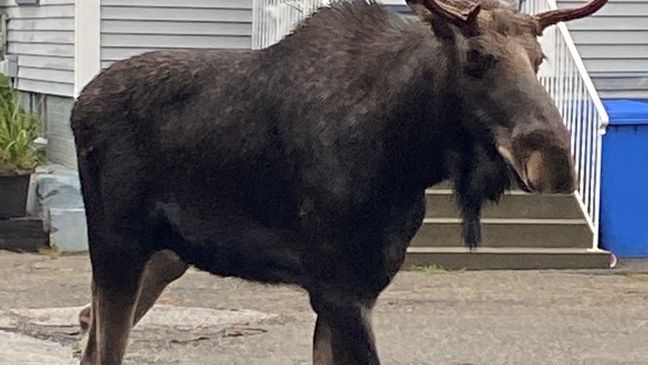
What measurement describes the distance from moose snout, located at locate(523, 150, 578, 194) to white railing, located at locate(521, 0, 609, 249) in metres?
8.27

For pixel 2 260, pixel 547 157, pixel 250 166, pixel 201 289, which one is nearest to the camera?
pixel 547 157

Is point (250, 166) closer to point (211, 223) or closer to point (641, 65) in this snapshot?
point (211, 223)

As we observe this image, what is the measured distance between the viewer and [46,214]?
40.6ft

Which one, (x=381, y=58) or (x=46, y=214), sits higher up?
(x=381, y=58)

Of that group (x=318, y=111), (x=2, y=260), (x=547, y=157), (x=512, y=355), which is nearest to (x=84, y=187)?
(x=318, y=111)

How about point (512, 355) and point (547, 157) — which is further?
point (512, 355)

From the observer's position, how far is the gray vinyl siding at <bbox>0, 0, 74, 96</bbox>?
14328 mm

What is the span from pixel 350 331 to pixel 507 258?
7.39 m

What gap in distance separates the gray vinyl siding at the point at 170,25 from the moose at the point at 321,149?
876 cm

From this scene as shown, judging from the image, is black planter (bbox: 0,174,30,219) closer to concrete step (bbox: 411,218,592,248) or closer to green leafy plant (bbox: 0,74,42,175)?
green leafy plant (bbox: 0,74,42,175)

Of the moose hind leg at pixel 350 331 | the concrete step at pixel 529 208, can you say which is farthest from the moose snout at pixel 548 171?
the concrete step at pixel 529 208

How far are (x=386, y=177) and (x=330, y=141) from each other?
8.1 inches

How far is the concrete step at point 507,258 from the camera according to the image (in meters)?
11.6

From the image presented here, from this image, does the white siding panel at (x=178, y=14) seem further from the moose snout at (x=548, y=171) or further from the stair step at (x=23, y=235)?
the moose snout at (x=548, y=171)
